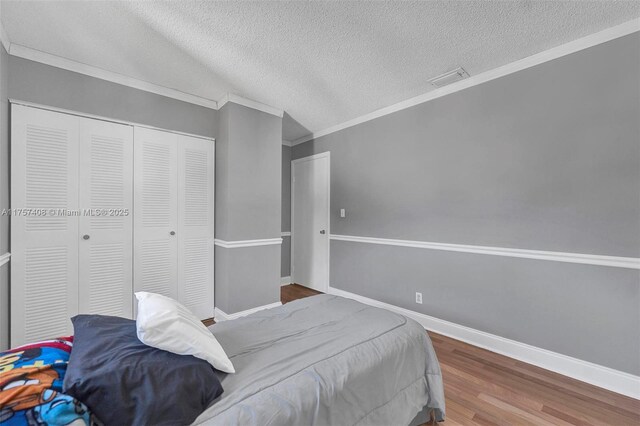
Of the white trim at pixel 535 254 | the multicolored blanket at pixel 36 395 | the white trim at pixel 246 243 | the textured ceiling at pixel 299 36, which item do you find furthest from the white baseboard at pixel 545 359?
the multicolored blanket at pixel 36 395

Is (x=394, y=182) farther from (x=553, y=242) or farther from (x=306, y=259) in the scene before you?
(x=306, y=259)

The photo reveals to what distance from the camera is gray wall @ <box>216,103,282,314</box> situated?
2.85m

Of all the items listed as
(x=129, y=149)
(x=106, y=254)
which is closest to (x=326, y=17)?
(x=129, y=149)

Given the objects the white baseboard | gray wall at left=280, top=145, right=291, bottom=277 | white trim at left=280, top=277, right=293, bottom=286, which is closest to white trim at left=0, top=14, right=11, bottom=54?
gray wall at left=280, top=145, right=291, bottom=277

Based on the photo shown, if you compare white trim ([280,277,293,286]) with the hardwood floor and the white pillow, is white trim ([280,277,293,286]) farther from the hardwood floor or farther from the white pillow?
the white pillow

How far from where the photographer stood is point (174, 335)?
3.41 ft

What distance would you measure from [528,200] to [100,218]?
12.2ft

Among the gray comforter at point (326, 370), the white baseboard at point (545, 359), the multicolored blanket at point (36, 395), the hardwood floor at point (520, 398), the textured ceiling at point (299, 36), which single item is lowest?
the hardwood floor at point (520, 398)

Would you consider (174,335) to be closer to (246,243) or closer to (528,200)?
(246,243)

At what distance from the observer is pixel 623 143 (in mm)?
1824

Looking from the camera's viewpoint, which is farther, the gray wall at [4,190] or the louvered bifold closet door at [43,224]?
the louvered bifold closet door at [43,224]

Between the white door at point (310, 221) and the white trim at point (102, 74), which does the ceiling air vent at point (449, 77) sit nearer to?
the white door at point (310, 221)

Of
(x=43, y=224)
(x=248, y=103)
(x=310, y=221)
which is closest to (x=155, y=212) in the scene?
(x=43, y=224)

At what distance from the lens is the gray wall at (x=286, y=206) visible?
454 cm
